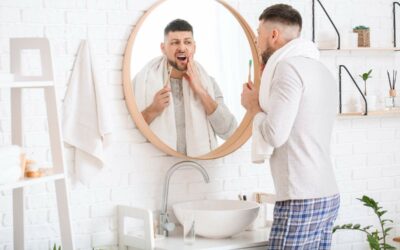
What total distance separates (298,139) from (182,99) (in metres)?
0.77

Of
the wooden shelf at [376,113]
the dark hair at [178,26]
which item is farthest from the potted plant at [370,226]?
the dark hair at [178,26]

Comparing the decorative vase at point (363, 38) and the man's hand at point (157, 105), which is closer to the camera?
the man's hand at point (157, 105)

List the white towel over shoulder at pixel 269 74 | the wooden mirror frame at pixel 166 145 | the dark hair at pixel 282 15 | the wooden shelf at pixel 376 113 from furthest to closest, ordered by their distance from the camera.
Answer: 1. the wooden shelf at pixel 376 113
2. the wooden mirror frame at pixel 166 145
3. the dark hair at pixel 282 15
4. the white towel over shoulder at pixel 269 74

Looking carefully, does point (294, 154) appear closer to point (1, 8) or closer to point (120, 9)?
point (120, 9)

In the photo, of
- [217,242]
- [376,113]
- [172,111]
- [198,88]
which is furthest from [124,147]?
[376,113]

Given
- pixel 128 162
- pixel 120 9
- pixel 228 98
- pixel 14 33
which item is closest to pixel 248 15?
pixel 228 98

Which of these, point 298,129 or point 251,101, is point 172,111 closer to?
point 251,101

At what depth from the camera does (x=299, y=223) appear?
137 inches

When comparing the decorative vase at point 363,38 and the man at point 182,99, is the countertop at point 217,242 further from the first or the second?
the decorative vase at point 363,38

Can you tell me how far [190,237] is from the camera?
365 centimetres

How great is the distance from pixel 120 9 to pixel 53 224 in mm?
1077

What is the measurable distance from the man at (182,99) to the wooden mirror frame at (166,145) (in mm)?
35

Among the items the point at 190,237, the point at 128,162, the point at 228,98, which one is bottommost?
the point at 190,237

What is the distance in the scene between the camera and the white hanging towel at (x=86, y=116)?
3.69m
